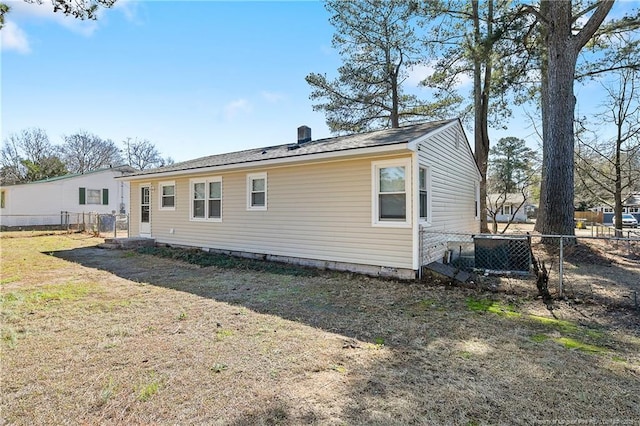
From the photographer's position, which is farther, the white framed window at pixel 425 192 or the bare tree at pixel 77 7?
Result: the white framed window at pixel 425 192

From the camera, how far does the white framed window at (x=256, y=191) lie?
357 inches

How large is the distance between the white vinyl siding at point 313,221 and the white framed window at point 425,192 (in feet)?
3.07

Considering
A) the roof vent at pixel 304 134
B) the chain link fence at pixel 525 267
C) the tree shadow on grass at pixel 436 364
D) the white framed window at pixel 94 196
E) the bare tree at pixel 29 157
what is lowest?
the tree shadow on grass at pixel 436 364

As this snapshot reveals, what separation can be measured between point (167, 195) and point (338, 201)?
7152 millimetres

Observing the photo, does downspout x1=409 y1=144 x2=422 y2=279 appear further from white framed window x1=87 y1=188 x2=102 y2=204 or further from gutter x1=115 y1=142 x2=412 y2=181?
white framed window x1=87 y1=188 x2=102 y2=204

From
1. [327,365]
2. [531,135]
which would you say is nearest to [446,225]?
[327,365]

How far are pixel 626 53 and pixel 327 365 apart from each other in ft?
48.5

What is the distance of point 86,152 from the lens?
37.8 m

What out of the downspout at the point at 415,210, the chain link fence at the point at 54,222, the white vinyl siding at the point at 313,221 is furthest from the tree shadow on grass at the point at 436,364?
the chain link fence at the point at 54,222

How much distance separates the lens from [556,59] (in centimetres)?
946

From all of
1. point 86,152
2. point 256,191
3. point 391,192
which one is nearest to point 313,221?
point 391,192

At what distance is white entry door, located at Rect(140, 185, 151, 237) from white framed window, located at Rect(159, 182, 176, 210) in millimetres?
882

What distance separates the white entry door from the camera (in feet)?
40.6

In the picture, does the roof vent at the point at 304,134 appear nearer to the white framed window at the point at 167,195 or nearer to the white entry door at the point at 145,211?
the white framed window at the point at 167,195
